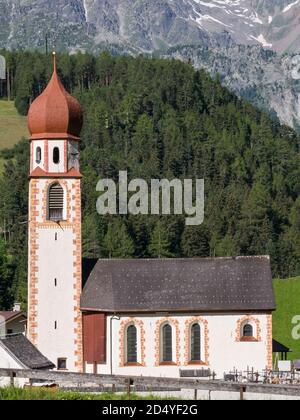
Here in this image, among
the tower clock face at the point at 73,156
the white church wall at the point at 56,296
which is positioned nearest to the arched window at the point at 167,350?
the white church wall at the point at 56,296

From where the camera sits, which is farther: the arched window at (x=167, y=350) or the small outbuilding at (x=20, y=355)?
the arched window at (x=167, y=350)

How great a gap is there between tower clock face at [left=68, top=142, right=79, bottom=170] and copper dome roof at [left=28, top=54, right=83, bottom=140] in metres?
0.42

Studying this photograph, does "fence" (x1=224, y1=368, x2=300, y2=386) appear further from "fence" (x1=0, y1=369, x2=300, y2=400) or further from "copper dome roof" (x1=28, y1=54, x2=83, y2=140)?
"fence" (x1=0, y1=369, x2=300, y2=400)

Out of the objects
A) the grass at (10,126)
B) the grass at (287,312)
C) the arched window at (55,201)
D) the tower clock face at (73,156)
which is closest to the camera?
the arched window at (55,201)

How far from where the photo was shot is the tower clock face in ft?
198

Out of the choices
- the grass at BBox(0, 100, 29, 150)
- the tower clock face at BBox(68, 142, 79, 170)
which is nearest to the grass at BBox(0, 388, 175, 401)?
the tower clock face at BBox(68, 142, 79, 170)

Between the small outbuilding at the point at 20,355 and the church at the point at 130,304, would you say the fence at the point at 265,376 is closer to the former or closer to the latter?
the church at the point at 130,304

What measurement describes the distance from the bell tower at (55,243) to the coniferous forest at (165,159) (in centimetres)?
3321

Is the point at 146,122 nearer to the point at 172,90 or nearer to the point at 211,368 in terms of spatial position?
the point at 172,90

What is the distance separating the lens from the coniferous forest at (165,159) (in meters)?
118

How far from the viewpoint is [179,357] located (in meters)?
58.2

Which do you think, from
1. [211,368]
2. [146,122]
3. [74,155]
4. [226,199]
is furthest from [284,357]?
[146,122]

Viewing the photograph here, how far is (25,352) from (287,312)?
3901 cm

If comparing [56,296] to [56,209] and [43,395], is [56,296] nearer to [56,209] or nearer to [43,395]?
[56,209]
